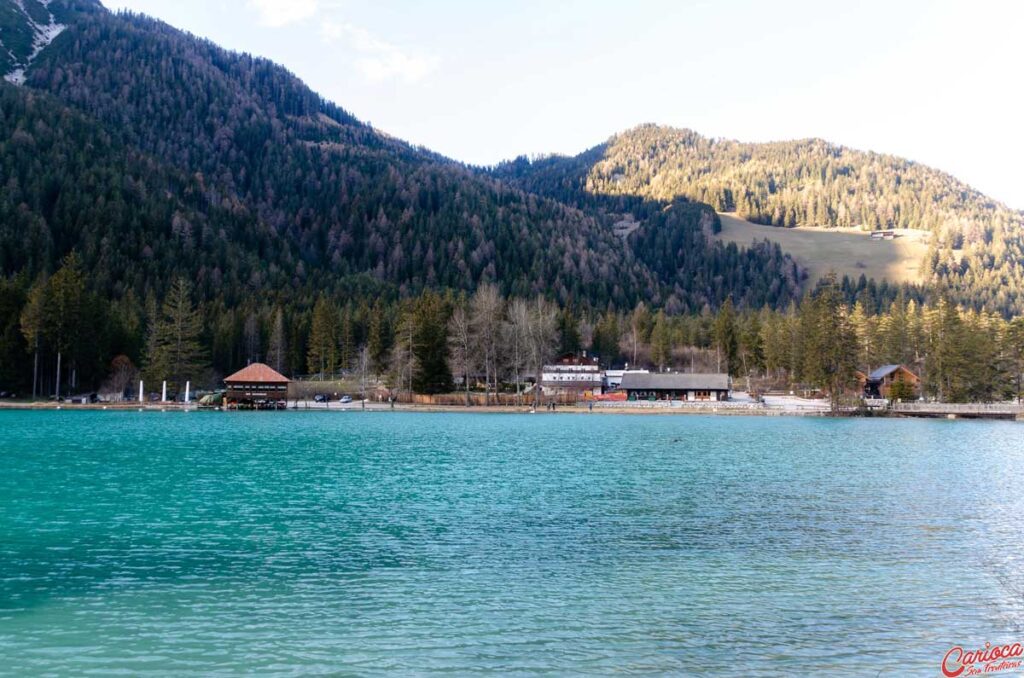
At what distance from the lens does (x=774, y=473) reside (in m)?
35.0

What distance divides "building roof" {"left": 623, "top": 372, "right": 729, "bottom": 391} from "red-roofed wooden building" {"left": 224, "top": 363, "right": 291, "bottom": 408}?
5036 centimetres

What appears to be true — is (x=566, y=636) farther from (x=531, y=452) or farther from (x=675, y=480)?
(x=531, y=452)

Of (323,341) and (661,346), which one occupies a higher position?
(661,346)

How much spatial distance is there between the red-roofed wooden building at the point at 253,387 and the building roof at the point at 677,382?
165 feet

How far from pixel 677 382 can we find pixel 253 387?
5804 cm

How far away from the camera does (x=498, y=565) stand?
680 inches

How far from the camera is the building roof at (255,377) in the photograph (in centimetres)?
8681

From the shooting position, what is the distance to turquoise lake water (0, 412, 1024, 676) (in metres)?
12.0

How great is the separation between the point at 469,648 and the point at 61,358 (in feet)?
290

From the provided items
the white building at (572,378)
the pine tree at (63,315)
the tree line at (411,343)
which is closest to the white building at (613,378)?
the white building at (572,378)

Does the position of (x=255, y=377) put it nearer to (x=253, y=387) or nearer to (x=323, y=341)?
(x=253, y=387)

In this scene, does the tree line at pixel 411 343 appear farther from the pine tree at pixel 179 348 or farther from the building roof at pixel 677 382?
the building roof at pixel 677 382

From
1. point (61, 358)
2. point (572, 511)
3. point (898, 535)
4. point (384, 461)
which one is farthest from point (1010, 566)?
point (61, 358)

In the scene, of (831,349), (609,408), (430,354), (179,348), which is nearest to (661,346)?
(609,408)
